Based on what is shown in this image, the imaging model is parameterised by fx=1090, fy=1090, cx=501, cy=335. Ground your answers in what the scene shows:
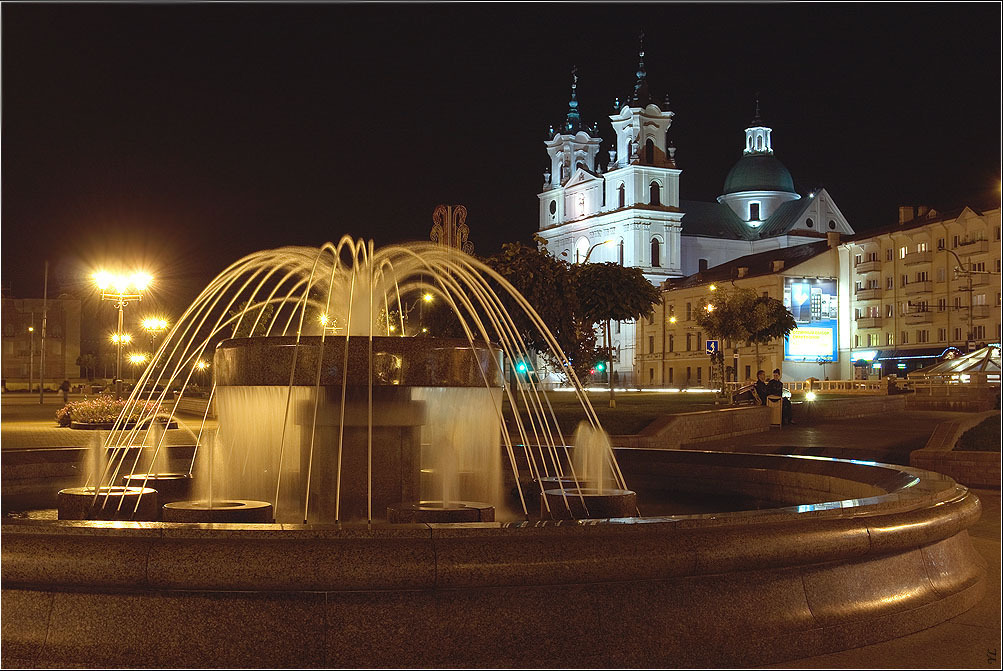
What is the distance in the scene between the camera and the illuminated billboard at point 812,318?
7556cm

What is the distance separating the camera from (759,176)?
12175cm

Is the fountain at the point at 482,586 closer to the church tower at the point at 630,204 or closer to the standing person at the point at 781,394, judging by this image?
the standing person at the point at 781,394

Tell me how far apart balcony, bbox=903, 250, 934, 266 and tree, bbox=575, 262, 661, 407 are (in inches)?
1595

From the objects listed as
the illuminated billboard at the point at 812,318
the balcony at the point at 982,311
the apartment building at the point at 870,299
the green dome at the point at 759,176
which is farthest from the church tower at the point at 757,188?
the balcony at the point at 982,311

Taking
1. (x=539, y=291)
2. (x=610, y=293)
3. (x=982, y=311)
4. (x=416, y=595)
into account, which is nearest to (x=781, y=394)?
(x=539, y=291)

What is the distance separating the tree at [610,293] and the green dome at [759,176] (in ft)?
292

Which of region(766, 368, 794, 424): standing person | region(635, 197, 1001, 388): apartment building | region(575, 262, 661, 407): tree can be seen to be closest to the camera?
region(766, 368, 794, 424): standing person

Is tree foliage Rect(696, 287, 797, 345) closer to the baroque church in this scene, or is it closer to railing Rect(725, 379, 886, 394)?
railing Rect(725, 379, 886, 394)

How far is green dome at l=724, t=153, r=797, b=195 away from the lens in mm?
121125

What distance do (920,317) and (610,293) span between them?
42.2m

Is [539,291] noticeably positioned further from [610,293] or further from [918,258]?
[918,258]

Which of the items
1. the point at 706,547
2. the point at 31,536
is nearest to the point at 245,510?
the point at 31,536

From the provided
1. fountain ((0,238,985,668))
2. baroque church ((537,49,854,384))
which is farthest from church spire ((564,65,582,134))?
fountain ((0,238,985,668))

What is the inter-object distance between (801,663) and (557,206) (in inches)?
4476
